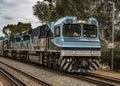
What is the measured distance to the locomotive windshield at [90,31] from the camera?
2025 cm

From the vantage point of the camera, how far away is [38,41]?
25.8 m

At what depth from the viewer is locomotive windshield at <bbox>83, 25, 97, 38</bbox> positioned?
66.4ft

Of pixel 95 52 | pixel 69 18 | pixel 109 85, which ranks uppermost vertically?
pixel 69 18

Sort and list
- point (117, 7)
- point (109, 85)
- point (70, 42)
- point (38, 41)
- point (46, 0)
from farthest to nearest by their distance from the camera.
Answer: point (46, 0)
point (117, 7)
point (38, 41)
point (70, 42)
point (109, 85)

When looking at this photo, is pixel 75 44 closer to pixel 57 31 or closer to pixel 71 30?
pixel 71 30

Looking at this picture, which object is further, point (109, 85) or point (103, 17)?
point (103, 17)

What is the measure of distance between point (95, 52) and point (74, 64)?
5.02ft

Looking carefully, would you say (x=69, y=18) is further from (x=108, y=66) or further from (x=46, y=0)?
(x=46, y=0)

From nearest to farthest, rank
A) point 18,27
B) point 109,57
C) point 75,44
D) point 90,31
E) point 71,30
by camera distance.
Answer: point 75,44, point 71,30, point 90,31, point 109,57, point 18,27

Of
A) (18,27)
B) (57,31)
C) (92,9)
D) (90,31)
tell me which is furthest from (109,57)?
(18,27)

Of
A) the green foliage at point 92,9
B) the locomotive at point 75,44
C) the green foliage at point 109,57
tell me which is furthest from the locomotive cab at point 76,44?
the green foliage at point 92,9

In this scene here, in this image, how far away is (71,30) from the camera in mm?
19953

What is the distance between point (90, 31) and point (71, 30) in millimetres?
1295

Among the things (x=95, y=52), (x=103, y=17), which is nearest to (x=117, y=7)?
(x=103, y=17)
